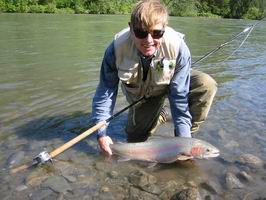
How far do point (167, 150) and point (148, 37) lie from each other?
1366mm

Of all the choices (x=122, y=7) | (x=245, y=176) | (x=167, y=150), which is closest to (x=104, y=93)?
(x=167, y=150)

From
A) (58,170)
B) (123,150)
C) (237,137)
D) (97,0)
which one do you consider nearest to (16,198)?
(58,170)

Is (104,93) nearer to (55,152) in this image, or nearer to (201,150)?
(55,152)

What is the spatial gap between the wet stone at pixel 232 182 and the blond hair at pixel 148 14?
2006mm

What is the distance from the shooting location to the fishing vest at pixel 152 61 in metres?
4.38

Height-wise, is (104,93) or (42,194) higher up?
(104,93)

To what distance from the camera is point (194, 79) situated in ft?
17.6

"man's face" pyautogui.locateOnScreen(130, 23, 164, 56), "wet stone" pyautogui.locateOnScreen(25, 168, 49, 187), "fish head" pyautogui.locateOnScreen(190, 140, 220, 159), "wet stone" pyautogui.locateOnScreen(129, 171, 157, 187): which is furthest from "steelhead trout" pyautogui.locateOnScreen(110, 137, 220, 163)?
"man's face" pyautogui.locateOnScreen(130, 23, 164, 56)

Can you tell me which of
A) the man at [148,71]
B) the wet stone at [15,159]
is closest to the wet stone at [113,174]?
the man at [148,71]

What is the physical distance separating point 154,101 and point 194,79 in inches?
25.2

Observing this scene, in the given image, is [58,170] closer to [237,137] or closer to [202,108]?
[202,108]

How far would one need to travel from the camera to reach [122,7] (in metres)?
63.2

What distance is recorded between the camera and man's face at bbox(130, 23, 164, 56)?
3.88 metres

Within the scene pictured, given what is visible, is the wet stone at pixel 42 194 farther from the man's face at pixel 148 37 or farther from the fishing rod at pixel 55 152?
the man's face at pixel 148 37
